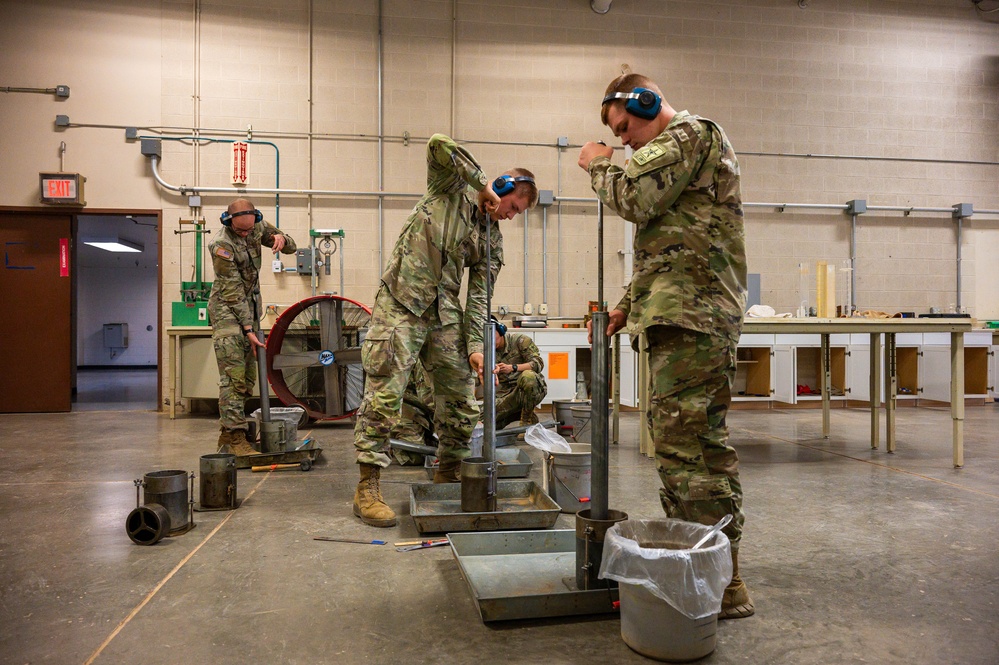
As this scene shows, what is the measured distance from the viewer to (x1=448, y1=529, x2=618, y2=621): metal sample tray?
159 cm

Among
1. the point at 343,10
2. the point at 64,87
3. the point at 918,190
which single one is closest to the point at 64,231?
the point at 64,87

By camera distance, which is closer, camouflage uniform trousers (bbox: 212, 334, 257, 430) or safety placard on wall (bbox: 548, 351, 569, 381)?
camouflage uniform trousers (bbox: 212, 334, 257, 430)

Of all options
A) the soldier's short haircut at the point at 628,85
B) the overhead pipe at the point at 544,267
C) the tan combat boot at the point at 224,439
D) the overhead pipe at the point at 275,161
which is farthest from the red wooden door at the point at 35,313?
the soldier's short haircut at the point at 628,85

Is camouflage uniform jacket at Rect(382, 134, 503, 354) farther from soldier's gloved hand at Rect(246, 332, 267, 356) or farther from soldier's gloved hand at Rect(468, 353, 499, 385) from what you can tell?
soldier's gloved hand at Rect(246, 332, 267, 356)

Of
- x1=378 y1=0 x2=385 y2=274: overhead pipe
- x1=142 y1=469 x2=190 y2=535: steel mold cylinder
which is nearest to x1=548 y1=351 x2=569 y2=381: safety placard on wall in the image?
x1=378 y1=0 x2=385 y2=274: overhead pipe

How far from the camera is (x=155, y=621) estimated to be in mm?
1621

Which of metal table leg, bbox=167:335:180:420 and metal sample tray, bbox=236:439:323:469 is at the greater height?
metal table leg, bbox=167:335:180:420

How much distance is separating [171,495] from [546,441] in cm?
146

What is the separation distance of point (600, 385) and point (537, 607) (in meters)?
0.57

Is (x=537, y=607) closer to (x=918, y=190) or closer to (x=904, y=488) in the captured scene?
(x=904, y=488)

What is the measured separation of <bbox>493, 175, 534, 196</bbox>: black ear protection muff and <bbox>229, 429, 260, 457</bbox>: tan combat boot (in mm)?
2245

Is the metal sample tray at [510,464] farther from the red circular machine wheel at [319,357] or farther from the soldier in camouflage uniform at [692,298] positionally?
the soldier in camouflage uniform at [692,298]

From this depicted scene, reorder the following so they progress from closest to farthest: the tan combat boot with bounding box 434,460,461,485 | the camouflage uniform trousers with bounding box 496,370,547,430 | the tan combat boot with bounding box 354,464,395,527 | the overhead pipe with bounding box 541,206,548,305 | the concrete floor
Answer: the concrete floor → the tan combat boot with bounding box 354,464,395,527 → the tan combat boot with bounding box 434,460,461,485 → the camouflage uniform trousers with bounding box 496,370,547,430 → the overhead pipe with bounding box 541,206,548,305

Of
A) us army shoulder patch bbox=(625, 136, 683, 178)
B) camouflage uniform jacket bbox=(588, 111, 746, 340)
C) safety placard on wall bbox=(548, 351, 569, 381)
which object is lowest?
safety placard on wall bbox=(548, 351, 569, 381)
